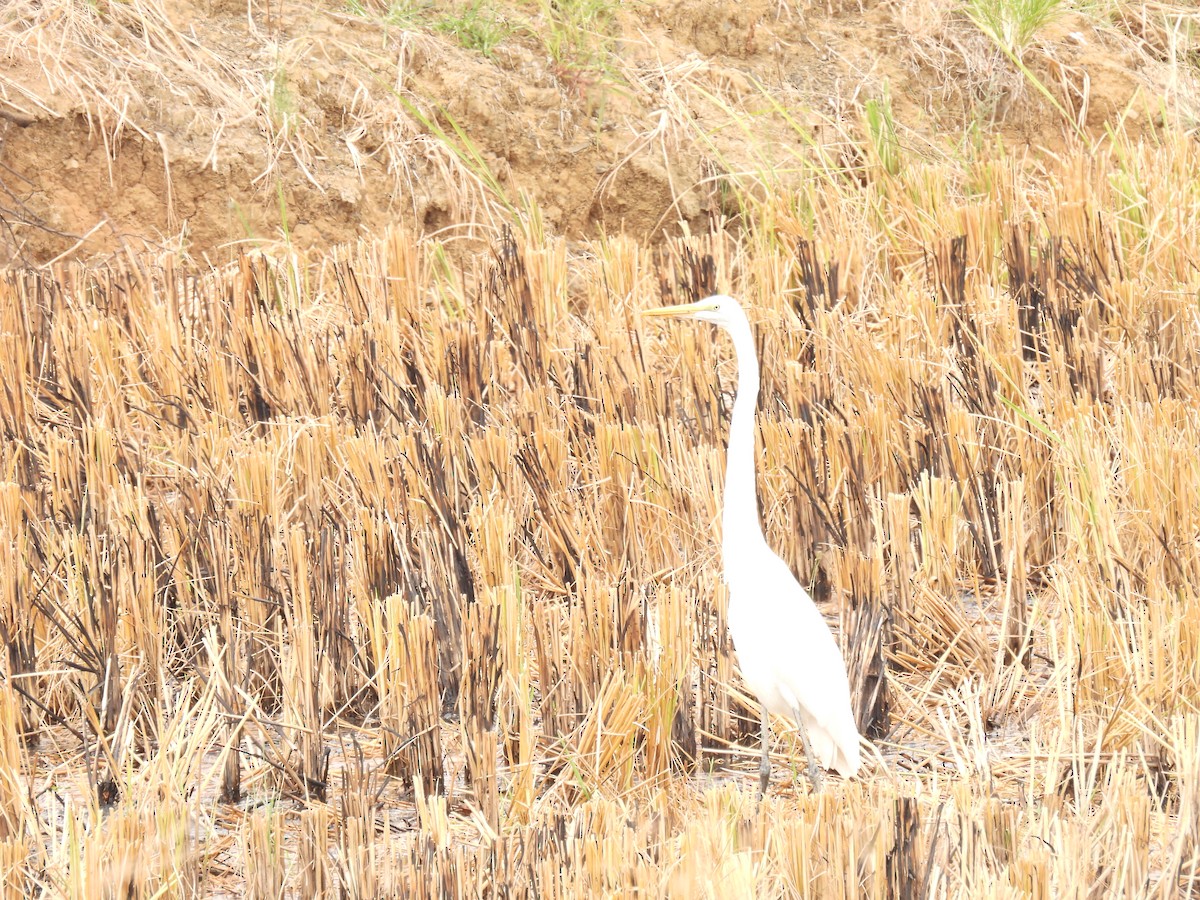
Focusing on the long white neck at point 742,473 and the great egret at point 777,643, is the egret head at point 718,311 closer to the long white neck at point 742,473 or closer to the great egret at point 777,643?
the long white neck at point 742,473

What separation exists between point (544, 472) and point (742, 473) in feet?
2.96

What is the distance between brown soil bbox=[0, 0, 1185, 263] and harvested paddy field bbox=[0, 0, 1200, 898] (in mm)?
24

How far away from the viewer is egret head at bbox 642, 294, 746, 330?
288 cm

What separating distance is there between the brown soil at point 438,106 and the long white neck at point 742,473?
3.19 metres

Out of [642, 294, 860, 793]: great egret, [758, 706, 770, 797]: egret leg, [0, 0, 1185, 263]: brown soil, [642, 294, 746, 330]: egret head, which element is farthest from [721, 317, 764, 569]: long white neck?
[0, 0, 1185, 263]: brown soil

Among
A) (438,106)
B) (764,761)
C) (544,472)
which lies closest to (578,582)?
(764,761)

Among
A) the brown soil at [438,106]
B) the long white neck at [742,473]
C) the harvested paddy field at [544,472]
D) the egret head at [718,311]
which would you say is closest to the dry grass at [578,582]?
the harvested paddy field at [544,472]

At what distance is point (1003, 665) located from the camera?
2893mm

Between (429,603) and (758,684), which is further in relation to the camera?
(429,603)

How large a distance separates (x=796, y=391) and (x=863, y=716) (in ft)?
4.37

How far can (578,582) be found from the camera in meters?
2.80

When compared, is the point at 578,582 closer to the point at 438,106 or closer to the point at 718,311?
the point at 718,311

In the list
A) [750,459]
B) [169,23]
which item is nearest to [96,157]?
[169,23]

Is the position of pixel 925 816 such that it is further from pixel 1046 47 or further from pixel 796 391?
pixel 1046 47
